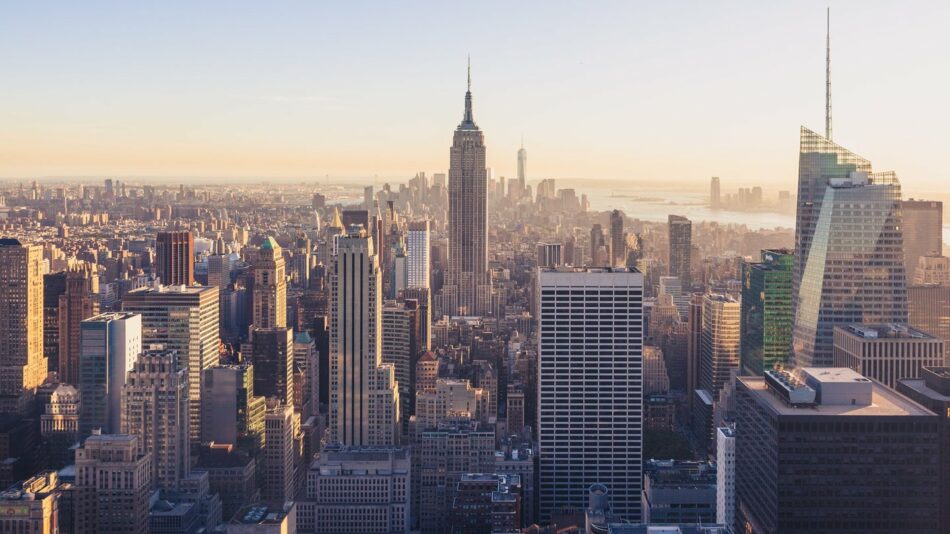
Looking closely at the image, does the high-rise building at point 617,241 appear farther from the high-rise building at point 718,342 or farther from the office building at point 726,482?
the office building at point 726,482

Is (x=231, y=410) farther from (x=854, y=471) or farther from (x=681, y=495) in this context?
(x=854, y=471)

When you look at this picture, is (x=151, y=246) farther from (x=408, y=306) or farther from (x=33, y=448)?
(x=33, y=448)

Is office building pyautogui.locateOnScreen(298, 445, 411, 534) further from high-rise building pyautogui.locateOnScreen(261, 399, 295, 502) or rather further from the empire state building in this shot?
the empire state building

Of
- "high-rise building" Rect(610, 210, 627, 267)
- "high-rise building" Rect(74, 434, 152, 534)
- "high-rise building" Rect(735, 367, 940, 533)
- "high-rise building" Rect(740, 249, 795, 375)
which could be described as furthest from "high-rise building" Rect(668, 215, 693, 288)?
"high-rise building" Rect(74, 434, 152, 534)

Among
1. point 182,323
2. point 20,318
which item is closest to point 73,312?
point 20,318

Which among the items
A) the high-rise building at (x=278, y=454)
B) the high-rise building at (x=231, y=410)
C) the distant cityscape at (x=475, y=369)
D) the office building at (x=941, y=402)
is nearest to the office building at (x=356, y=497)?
the distant cityscape at (x=475, y=369)
